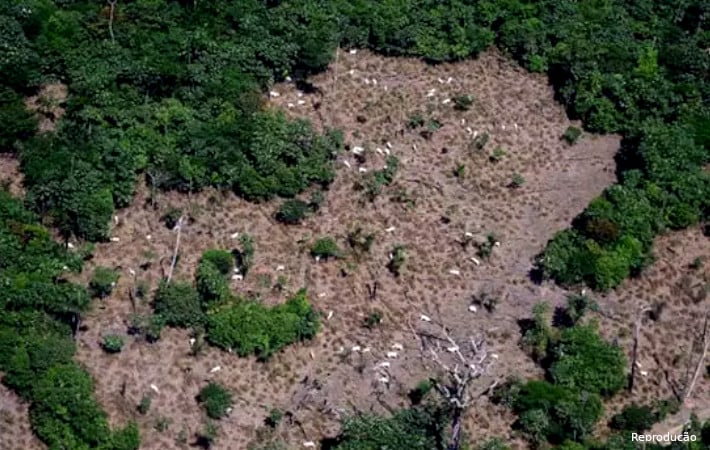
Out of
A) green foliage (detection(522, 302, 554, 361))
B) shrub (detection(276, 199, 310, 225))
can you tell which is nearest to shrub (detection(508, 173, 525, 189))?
green foliage (detection(522, 302, 554, 361))

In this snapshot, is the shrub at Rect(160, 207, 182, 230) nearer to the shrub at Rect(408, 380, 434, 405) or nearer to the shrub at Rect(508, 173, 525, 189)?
the shrub at Rect(408, 380, 434, 405)

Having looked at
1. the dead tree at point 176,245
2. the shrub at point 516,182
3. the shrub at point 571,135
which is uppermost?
the shrub at point 571,135

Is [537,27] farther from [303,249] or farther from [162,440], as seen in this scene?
[162,440]

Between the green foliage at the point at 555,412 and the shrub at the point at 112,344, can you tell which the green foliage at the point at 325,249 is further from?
the green foliage at the point at 555,412

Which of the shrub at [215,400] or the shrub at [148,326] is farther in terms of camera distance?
the shrub at [148,326]

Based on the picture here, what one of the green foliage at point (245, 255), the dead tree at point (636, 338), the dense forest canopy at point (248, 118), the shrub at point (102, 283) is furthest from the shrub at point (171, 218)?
the dead tree at point (636, 338)

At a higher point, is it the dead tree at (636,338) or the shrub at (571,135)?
the shrub at (571,135)

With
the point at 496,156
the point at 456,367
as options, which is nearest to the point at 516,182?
Result: the point at 496,156
